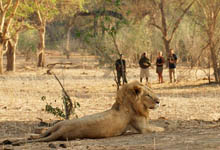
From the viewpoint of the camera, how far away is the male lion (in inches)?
245

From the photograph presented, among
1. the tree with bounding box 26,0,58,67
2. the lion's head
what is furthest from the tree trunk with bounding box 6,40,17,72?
the lion's head

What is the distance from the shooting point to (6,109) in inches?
453

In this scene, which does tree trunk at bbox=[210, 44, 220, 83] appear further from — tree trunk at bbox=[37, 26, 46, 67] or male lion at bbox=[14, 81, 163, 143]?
tree trunk at bbox=[37, 26, 46, 67]

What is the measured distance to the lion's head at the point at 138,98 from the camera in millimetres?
6508

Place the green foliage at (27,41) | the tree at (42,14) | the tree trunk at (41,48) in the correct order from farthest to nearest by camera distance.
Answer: the green foliage at (27,41), the tree trunk at (41,48), the tree at (42,14)

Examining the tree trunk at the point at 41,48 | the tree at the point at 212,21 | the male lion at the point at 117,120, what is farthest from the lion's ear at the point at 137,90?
the tree trunk at the point at 41,48

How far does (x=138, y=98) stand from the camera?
6559 mm

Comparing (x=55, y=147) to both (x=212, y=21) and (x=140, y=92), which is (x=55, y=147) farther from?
(x=212, y=21)

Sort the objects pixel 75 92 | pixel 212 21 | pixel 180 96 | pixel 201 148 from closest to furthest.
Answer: pixel 201 148 → pixel 180 96 → pixel 75 92 → pixel 212 21

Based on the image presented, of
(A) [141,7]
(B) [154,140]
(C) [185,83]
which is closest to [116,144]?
(B) [154,140]

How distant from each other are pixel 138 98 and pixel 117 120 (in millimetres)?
470

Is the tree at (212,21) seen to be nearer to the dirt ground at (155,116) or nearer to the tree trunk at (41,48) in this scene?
the dirt ground at (155,116)

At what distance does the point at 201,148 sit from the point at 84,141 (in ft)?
5.83

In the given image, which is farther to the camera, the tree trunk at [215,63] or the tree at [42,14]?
the tree at [42,14]
